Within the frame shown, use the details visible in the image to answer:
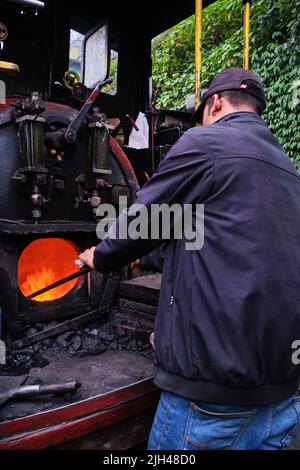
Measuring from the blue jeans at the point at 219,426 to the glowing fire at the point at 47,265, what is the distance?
1748mm

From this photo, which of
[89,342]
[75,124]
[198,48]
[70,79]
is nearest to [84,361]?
[89,342]

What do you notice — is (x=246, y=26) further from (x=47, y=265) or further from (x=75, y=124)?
(x=47, y=265)

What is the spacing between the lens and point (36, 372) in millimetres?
2416

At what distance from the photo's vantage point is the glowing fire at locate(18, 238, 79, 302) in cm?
320

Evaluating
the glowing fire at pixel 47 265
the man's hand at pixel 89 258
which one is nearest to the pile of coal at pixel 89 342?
the glowing fire at pixel 47 265

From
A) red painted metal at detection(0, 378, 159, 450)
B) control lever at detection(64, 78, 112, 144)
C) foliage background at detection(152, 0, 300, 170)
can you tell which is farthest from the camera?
foliage background at detection(152, 0, 300, 170)

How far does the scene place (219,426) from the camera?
157 cm

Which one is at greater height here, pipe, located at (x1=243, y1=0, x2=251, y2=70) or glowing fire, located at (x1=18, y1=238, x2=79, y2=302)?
pipe, located at (x1=243, y1=0, x2=251, y2=70)

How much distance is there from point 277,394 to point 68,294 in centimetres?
198

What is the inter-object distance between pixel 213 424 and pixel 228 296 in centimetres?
55

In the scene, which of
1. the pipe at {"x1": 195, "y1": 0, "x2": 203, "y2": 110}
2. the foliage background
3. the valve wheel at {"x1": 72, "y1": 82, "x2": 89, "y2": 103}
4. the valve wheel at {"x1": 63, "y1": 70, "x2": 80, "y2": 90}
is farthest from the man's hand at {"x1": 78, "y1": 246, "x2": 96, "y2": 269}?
the foliage background

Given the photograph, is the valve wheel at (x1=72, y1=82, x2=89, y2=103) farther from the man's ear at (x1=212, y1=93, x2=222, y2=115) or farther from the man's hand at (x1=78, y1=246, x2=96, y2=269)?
the man's hand at (x1=78, y1=246, x2=96, y2=269)

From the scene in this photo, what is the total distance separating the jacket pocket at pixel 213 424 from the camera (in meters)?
1.56
